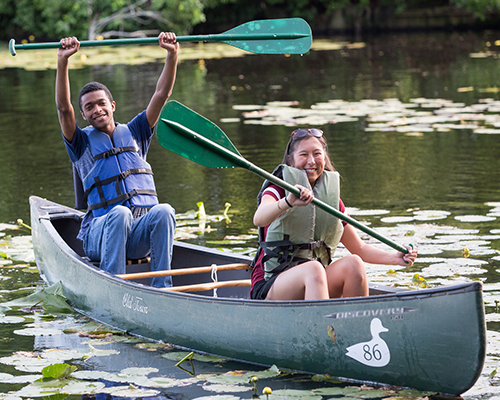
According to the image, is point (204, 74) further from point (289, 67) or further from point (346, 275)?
point (346, 275)

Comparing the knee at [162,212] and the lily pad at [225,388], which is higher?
the knee at [162,212]

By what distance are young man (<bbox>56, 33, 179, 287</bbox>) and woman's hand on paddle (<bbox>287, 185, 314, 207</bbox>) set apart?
1.04 metres

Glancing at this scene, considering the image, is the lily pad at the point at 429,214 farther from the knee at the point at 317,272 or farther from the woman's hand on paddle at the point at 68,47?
the woman's hand on paddle at the point at 68,47

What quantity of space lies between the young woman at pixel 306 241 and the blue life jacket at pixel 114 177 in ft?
3.29

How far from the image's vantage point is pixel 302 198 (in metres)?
2.98

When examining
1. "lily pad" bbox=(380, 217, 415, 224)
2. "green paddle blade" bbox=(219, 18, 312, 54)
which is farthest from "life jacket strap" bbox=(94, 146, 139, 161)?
"lily pad" bbox=(380, 217, 415, 224)

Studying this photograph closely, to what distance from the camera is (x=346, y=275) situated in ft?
10.6

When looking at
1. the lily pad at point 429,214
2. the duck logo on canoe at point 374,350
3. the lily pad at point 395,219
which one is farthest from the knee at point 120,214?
the lily pad at point 429,214

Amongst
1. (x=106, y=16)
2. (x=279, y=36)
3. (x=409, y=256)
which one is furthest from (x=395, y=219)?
(x=106, y=16)

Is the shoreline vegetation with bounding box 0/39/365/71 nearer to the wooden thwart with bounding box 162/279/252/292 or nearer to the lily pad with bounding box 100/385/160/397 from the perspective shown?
the wooden thwart with bounding box 162/279/252/292

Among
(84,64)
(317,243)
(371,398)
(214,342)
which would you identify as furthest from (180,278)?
(84,64)

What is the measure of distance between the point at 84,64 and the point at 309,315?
16911 mm

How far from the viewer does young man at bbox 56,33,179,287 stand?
12.9 ft

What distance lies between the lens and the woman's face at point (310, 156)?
126 inches
